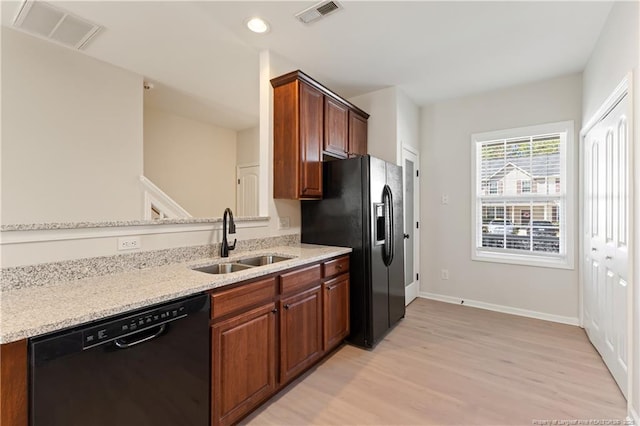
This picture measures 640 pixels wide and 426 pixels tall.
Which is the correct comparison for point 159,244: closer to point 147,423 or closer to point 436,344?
point 147,423

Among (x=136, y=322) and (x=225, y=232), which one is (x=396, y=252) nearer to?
(x=225, y=232)

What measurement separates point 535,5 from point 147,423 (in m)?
3.47

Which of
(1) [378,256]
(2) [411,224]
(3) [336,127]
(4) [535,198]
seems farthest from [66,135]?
(4) [535,198]

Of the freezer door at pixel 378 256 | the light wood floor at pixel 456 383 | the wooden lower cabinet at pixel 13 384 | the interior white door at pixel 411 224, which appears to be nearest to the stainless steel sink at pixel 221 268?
the light wood floor at pixel 456 383

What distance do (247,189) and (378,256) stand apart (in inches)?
140

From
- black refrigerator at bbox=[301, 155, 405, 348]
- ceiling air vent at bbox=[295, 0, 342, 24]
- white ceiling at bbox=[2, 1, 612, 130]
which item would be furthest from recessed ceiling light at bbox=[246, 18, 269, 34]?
black refrigerator at bbox=[301, 155, 405, 348]

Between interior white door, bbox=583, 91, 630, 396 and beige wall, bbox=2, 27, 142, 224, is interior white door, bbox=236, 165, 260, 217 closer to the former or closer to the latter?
beige wall, bbox=2, 27, 142, 224

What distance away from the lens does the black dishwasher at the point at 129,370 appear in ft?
3.37

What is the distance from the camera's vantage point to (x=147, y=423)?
1.28 metres

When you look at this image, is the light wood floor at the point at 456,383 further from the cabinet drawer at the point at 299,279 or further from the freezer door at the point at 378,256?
the cabinet drawer at the point at 299,279

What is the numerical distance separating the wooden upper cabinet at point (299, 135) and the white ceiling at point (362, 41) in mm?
365

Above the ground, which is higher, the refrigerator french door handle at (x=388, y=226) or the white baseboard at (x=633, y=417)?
the refrigerator french door handle at (x=388, y=226)

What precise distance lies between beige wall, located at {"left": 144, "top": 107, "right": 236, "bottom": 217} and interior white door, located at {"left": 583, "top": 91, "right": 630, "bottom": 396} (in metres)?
5.18

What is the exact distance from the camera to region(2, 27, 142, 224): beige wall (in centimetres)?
270
